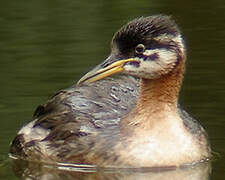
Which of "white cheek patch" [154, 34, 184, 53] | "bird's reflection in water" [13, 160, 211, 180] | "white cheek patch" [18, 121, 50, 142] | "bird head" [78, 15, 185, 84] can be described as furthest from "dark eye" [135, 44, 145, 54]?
"white cheek patch" [18, 121, 50, 142]

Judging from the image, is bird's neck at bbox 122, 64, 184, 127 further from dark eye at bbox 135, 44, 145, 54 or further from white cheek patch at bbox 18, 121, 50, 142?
white cheek patch at bbox 18, 121, 50, 142

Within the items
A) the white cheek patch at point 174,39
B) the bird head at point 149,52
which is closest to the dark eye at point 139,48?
the bird head at point 149,52

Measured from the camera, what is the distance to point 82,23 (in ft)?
62.2

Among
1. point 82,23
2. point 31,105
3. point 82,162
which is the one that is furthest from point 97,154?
point 82,23

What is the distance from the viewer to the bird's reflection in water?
1324cm

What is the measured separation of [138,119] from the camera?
44.7 ft

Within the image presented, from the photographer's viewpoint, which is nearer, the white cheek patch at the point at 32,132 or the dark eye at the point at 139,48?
the dark eye at the point at 139,48

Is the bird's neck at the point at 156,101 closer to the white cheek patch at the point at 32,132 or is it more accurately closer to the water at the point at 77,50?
the water at the point at 77,50

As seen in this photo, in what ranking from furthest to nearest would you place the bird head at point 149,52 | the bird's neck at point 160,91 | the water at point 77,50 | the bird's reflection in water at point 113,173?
the water at point 77,50
the bird's neck at point 160,91
the bird head at point 149,52
the bird's reflection in water at point 113,173

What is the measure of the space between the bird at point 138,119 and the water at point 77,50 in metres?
0.31

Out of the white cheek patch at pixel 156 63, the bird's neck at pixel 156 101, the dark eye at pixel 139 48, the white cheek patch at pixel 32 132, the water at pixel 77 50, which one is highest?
the dark eye at pixel 139 48

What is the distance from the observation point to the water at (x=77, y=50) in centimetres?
1493

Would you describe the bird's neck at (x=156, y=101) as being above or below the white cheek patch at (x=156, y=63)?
below

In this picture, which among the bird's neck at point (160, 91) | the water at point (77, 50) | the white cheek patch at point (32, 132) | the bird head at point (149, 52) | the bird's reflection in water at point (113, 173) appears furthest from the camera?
the water at point (77, 50)
